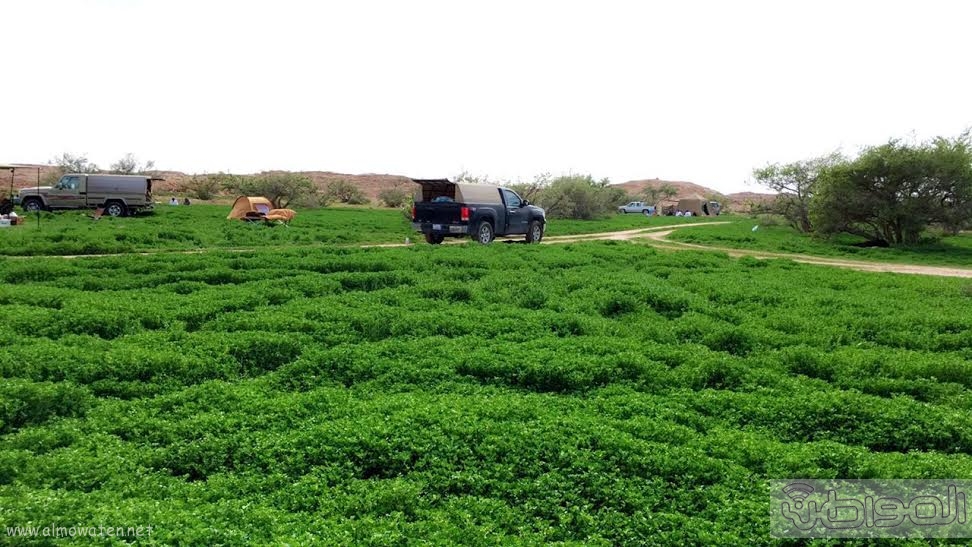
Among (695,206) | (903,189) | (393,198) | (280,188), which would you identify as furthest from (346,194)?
(903,189)

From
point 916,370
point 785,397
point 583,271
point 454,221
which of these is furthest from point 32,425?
point 454,221

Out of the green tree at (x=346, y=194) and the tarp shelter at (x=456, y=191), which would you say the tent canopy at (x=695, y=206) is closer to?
the green tree at (x=346, y=194)

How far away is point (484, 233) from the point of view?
67.6ft

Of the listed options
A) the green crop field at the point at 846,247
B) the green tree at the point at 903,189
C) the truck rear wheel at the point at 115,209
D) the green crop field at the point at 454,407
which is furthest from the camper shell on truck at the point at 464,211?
the truck rear wheel at the point at 115,209

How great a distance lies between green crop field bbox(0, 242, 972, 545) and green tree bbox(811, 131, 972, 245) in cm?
1706

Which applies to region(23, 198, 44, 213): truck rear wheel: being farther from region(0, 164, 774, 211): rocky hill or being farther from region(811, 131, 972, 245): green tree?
region(811, 131, 972, 245): green tree

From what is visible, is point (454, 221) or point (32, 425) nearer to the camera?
point (32, 425)

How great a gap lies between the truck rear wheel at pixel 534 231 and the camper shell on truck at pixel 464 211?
29.1 inches

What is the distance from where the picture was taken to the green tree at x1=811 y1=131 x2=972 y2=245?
24.8m

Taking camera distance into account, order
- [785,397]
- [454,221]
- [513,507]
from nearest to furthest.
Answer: [513,507] < [785,397] < [454,221]

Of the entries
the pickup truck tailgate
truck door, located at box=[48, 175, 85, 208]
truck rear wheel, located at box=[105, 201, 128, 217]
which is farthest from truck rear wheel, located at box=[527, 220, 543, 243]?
truck door, located at box=[48, 175, 85, 208]

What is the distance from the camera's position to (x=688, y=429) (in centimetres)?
587

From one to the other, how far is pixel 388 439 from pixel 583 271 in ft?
32.9

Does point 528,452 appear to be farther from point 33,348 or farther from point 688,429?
point 33,348
